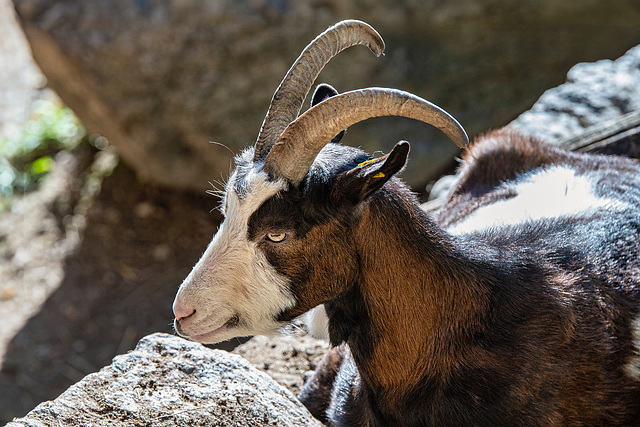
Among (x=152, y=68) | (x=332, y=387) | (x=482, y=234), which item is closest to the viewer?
(x=482, y=234)

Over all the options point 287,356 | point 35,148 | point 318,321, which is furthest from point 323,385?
point 35,148

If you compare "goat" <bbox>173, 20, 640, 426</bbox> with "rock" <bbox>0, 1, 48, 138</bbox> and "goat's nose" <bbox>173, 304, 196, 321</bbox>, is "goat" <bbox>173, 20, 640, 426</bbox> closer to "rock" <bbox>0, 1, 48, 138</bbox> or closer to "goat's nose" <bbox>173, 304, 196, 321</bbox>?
"goat's nose" <bbox>173, 304, 196, 321</bbox>

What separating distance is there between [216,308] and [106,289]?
4.37m

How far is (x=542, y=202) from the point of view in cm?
337

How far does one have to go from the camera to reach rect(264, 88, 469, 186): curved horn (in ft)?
8.00

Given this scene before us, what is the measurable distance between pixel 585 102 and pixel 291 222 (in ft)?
12.4

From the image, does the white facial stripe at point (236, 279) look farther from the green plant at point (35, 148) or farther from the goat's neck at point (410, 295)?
the green plant at point (35, 148)

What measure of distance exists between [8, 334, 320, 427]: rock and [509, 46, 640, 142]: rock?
10.8ft

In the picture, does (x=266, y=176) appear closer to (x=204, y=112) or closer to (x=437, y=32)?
(x=204, y=112)

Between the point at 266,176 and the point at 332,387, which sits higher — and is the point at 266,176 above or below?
A: above

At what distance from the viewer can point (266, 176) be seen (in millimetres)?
2576

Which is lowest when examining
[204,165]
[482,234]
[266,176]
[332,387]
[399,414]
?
[204,165]

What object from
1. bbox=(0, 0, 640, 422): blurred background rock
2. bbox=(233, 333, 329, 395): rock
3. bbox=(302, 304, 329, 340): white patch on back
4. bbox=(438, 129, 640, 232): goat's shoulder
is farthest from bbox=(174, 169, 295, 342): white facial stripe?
bbox=(0, 0, 640, 422): blurred background rock

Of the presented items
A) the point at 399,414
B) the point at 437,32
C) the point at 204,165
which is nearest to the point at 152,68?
the point at 204,165
